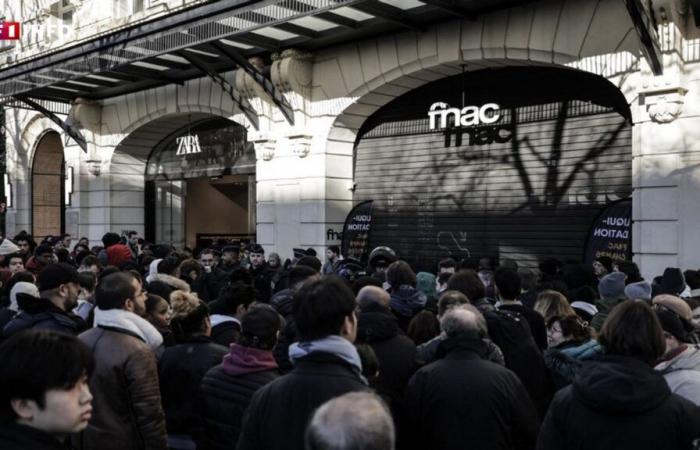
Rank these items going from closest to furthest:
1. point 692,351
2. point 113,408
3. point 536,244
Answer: point 692,351
point 113,408
point 536,244

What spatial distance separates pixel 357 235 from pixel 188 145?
7.03 meters

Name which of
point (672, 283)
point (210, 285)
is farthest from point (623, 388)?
point (210, 285)

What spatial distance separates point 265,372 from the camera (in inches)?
132

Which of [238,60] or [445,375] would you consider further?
[238,60]

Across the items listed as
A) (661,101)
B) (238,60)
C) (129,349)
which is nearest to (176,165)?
(238,60)

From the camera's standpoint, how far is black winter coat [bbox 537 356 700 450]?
8.50 ft

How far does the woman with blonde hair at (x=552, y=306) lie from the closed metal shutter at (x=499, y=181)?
6689 mm

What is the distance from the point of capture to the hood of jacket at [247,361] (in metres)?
3.33

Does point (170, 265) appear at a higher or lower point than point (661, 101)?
lower

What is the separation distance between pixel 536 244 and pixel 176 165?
1125cm

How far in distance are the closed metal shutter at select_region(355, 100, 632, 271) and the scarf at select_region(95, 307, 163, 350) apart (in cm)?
867

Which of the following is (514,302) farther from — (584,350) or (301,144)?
(301,144)

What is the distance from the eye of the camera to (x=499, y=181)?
12.4 meters

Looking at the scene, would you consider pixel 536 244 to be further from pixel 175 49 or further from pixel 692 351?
pixel 692 351
